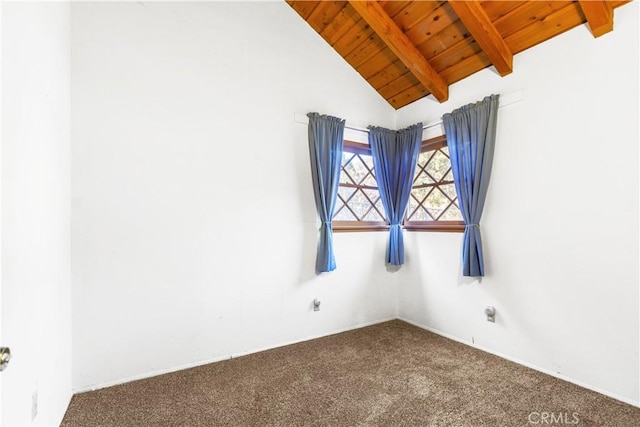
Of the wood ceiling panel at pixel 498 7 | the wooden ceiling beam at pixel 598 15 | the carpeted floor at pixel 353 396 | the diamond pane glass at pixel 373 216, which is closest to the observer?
the carpeted floor at pixel 353 396

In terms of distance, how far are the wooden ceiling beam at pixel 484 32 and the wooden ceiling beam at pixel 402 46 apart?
514mm

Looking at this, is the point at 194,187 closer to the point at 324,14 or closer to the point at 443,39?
the point at 324,14

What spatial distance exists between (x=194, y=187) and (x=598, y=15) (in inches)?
116

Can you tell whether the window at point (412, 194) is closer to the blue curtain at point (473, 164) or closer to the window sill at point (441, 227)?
the window sill at point (441, 227)

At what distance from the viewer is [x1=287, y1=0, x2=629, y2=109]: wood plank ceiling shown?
212cm

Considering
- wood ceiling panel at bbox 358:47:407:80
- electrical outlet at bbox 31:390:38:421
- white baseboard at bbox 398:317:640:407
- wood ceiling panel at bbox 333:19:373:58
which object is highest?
wood ceiling panel at bbox 333:19:373:58

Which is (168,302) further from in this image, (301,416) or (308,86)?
(308,86)

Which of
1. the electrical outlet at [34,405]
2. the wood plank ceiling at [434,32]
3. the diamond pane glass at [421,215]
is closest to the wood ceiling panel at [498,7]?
the wood plank ceiling at [434,32]

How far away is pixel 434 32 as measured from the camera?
2.57 meters

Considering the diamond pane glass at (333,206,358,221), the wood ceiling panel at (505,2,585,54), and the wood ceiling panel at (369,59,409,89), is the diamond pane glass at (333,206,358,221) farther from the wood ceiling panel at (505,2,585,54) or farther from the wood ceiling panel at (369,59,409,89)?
the wood ceiling panel at (505,2,585,54)

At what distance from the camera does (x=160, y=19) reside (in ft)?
7.57

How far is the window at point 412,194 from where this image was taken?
3021 millimetres

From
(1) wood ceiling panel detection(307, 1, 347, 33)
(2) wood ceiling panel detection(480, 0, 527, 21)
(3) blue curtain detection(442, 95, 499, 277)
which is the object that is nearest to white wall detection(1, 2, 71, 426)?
(1) wood ceiling panel detection(307, 1, 347, 33)

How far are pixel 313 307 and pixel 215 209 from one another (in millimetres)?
1307
